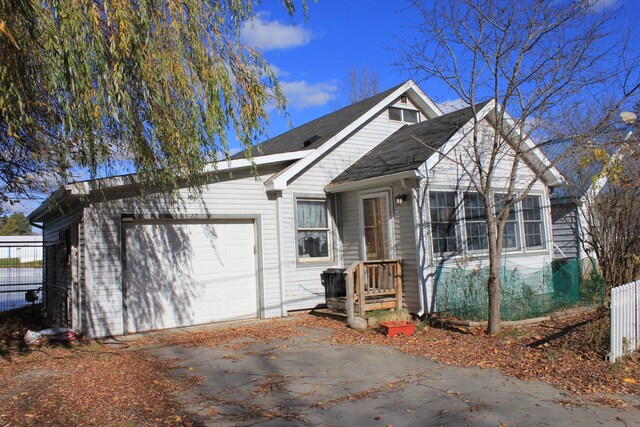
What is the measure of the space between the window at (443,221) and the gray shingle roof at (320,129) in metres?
3.06

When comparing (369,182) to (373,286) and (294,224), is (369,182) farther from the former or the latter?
(373,286)

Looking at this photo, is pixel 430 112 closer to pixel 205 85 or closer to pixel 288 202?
pixel 288 202

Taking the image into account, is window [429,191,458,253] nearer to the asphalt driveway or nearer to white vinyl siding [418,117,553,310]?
white vinyl siding [418,117,553,310]

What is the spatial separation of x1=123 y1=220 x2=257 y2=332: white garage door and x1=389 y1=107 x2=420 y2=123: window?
5.33m

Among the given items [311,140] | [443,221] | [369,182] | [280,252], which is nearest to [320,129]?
[311,140]

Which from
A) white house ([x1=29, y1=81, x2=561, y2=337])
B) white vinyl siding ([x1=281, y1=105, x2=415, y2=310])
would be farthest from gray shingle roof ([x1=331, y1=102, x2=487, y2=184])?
white vinyl siding ([x1=281, y1=105, x2=415, y2=310])

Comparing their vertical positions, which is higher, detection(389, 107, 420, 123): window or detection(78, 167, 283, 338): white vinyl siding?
detection(389, 107, 420, 123): window

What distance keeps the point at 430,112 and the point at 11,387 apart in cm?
1209

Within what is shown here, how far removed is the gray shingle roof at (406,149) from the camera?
412 inches

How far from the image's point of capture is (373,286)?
34.8 feet

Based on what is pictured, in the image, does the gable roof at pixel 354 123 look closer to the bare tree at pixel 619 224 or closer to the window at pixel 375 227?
the window at pixel 375 227

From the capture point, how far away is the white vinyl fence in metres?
6.57

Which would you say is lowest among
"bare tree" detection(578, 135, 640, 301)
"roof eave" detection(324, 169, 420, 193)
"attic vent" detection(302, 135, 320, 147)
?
"bare tree" detection(578, 135, 640, 301)

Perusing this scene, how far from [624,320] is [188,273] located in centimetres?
773
